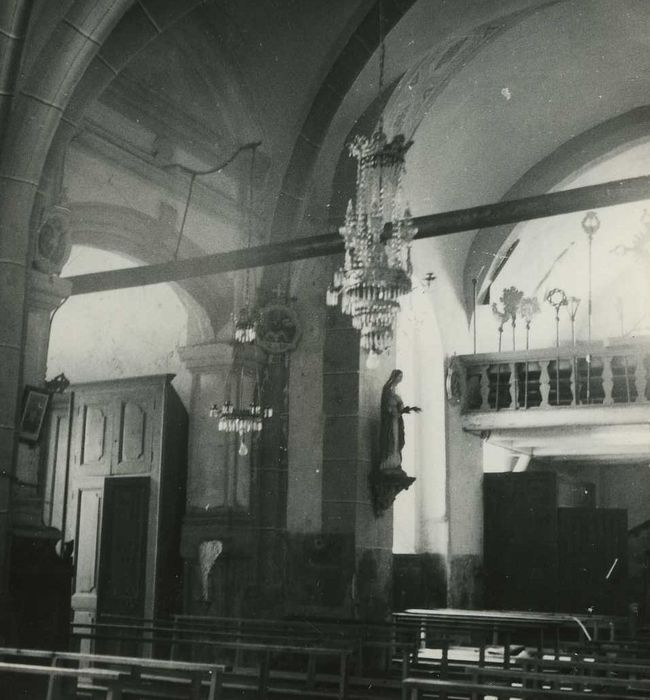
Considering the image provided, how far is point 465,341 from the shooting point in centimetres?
1625

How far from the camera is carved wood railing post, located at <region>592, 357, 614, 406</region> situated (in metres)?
14.5

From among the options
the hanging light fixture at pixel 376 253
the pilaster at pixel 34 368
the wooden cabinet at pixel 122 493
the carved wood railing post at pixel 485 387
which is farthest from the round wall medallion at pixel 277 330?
the carved wood railing post at pixel 485 387

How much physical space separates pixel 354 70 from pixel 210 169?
83.3 inches

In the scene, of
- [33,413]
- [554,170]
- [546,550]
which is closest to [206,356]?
[33,413]

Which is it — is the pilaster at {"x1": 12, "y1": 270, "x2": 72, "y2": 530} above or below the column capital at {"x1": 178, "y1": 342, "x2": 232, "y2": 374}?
below

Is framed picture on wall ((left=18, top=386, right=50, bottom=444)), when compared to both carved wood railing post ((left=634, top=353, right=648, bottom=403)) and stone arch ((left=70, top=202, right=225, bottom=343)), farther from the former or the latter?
carved wood railing post ((left=634, top=353, right=648, bottom=403))

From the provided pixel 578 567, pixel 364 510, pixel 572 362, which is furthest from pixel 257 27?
pixel 578 567

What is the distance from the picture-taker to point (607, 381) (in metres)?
14.6

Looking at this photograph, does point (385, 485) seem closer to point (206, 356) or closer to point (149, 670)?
point (206, 356)

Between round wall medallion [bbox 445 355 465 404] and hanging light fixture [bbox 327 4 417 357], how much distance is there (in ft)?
22.6

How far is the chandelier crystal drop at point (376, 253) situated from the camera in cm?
828

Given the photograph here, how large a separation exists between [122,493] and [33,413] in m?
5.28

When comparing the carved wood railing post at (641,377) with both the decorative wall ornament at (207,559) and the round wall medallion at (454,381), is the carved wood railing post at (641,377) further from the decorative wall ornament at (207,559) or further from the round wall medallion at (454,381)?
the decorative wall ornament at (207,559)

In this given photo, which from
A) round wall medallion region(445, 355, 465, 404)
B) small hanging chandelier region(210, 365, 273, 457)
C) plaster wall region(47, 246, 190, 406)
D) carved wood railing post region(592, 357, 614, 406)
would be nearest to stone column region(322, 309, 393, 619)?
small hanging chandelier region(210, 365, 273, 457)
